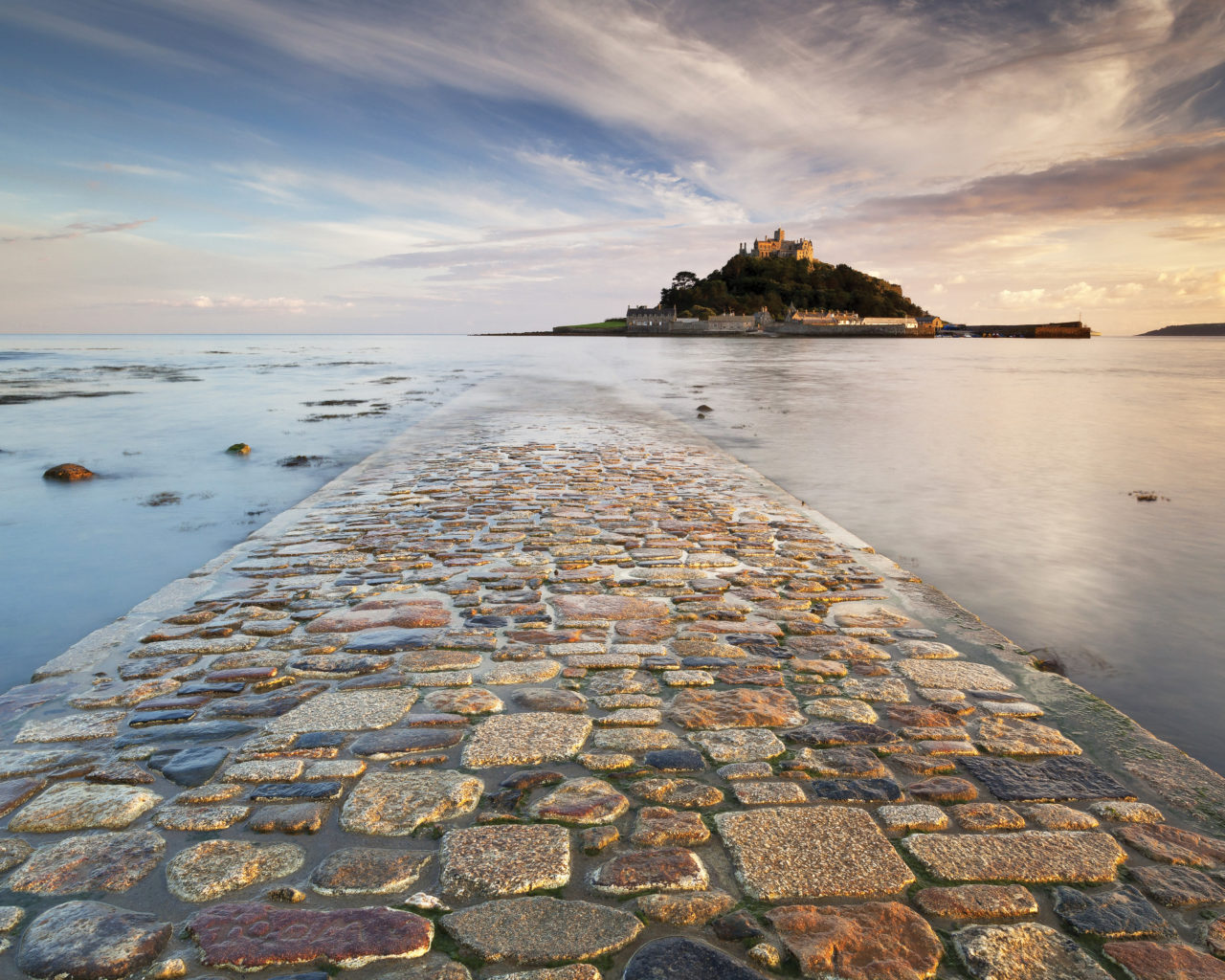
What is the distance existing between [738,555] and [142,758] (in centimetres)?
421

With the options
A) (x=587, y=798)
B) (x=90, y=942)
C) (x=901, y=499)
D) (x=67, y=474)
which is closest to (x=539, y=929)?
(x=587, y=798)

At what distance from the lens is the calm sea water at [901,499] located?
4.93m

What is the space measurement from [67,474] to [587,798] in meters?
11.5

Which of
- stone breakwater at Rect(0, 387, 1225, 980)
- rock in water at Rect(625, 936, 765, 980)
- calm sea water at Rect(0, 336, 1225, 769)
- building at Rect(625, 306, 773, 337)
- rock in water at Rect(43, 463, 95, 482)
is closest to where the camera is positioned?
rock in water at Rect(625, 936, 765, 980)

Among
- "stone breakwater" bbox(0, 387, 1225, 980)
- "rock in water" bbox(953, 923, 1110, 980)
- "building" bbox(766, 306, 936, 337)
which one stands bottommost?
"stone breakwater" bbox(0, 387, 1225, 980)

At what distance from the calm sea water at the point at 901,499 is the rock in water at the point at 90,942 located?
301 cm

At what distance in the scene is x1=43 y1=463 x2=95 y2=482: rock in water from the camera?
410 inches

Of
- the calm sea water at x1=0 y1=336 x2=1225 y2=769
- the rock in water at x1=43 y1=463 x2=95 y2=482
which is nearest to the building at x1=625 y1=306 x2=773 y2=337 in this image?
the calm sea water at x1=0 y1=336 x2=1225 y2=769

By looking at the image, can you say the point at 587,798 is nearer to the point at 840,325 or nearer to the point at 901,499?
the point at 901,499

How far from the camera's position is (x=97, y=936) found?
191 cm

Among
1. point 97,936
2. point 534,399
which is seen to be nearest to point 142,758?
point 97,936

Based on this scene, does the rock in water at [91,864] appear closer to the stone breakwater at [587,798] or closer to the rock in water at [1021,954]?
the stone breakwater at [587,798]

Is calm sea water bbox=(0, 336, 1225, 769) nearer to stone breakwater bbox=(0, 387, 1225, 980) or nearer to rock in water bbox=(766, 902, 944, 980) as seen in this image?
stone breakwater bbox=(0, 387, 1225, 980)

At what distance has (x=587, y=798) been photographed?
255 cm
